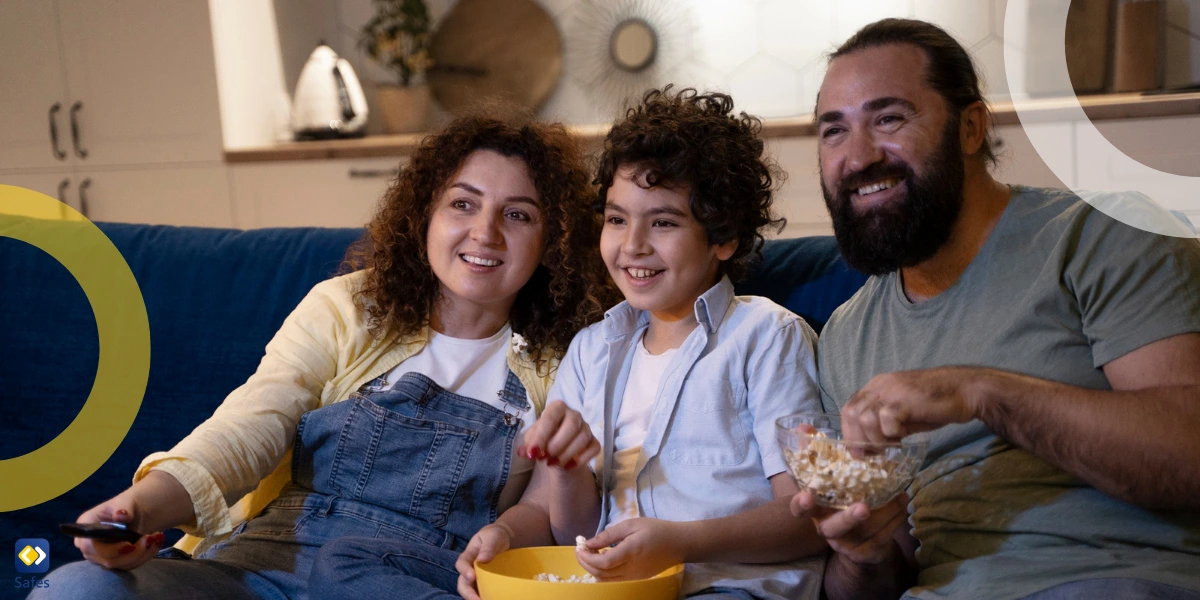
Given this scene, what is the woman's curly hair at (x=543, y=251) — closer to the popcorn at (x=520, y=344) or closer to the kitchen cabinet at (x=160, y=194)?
the popcorn at (x=520, y=344)

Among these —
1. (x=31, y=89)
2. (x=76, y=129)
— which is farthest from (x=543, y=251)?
(x=76, y=129)

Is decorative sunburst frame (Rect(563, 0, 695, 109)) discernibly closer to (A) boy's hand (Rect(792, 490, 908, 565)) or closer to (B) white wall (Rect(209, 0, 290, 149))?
(B) white wall (Rect(209, 0, 290, 149))

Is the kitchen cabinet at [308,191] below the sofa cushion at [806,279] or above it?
above

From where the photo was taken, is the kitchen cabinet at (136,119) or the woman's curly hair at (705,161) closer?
the woman's curly hair at (705,161)

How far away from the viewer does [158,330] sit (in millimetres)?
1724

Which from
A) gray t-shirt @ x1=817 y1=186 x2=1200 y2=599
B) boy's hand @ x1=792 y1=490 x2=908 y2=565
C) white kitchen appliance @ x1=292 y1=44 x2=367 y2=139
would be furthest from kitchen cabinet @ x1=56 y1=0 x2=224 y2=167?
boy's hand @ x1=792 y1=490 x2=908 y2=565

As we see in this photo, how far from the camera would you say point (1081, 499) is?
1.04m

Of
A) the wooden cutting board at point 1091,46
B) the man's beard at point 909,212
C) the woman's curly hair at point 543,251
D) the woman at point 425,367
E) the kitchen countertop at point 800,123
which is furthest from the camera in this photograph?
the wooden cutting board at point 1091,46

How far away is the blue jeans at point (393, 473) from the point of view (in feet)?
4.43

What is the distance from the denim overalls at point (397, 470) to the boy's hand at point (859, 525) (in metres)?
0.51

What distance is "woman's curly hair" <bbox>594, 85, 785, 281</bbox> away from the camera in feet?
4.17

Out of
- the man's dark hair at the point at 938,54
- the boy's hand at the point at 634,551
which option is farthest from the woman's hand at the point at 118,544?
the man's dark hair at the point at 938,54

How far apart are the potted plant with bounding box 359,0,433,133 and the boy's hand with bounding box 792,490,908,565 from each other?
249 cm

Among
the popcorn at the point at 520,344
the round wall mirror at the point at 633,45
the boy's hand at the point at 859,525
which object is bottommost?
the boy's hand at the point at 859,525
